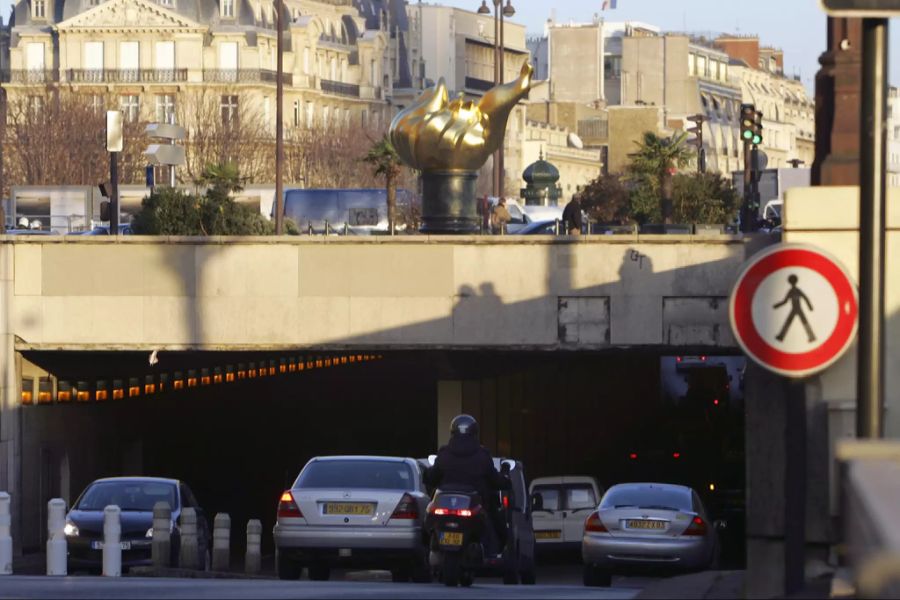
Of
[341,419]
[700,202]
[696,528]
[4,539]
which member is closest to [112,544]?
[4,539]

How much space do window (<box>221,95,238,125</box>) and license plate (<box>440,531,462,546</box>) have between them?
104 meters

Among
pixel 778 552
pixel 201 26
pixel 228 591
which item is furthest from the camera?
pixel 201 26

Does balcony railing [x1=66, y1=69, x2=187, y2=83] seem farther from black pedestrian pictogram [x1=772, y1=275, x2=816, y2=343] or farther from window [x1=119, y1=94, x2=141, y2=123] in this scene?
black pedestrian pictogram [x1=772, y1=275, x2=816, y2=343]

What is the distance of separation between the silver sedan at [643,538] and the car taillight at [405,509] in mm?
4602

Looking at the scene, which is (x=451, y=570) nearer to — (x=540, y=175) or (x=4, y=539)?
(x=4, y=539)

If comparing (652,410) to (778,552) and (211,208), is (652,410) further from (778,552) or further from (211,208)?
(778,552)

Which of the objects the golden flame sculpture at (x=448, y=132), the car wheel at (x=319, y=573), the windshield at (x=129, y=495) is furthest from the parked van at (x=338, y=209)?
the car wheel at (x=319, y=573)

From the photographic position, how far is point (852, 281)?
10.0 metres

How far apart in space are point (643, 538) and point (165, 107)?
372 ft

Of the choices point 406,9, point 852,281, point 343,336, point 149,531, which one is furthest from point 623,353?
point 406,9

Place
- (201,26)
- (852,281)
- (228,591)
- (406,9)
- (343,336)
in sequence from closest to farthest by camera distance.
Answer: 1. (852,281)
2. (228,591)
3. (343,336)
4. (201,26)
5. (406,9)

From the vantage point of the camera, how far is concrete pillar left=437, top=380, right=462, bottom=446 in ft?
134

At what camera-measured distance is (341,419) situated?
2322 inches

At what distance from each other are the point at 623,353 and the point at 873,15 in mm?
24923
